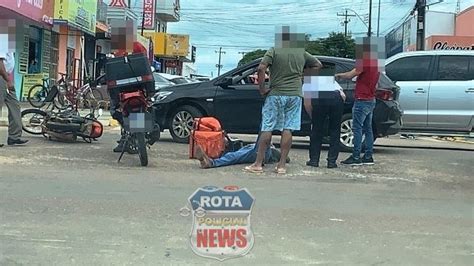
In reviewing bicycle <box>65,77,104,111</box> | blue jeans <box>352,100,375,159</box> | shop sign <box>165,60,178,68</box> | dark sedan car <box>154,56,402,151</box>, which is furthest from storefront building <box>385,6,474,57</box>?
blue jeans <box>352,100,375,159</box>

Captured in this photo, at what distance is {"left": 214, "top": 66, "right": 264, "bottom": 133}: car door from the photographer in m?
11.3

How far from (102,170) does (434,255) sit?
4655 millimetres

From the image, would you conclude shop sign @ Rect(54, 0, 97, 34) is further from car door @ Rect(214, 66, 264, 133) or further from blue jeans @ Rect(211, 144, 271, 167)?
blue jeans @ Rect(211, 144, 271, 167)

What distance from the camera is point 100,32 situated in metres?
31.2

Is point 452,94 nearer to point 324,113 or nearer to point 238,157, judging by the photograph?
point 324,113

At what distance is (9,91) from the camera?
10.1 metres

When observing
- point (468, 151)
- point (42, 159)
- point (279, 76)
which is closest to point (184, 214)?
point (279, 76)

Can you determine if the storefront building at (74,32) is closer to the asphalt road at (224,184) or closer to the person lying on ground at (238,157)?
the asphalt road at (224,184)

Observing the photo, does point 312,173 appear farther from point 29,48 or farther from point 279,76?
point 29,48

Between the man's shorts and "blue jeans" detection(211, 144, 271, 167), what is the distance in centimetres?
69

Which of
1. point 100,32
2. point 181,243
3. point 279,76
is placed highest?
point 100,32

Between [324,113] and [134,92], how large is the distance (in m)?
2.64

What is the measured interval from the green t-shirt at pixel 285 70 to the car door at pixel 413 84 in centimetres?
448

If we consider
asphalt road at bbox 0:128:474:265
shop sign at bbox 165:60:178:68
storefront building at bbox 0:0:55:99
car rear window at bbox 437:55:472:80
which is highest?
shop sign at bbox 165:60:178:68
